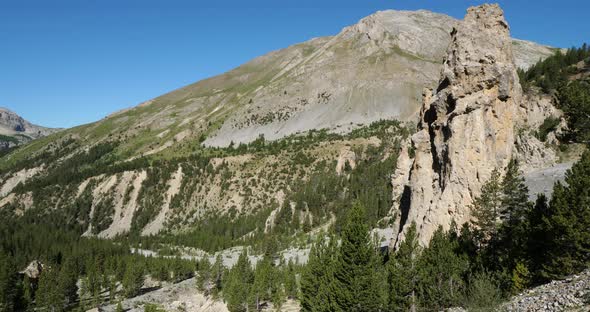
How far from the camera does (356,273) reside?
36562mm

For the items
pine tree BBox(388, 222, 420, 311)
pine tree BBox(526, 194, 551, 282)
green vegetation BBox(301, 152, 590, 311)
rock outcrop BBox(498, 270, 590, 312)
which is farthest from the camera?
pine tree BBox(388, 222, 420, 311)

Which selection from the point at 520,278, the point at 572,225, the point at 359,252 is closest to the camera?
the point at 572,225

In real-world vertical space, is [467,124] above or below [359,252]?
above

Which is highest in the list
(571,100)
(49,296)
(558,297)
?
(571,100)

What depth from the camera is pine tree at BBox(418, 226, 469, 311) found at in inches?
1512

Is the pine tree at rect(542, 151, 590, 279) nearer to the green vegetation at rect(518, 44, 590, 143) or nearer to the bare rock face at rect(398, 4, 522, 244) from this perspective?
the bare rock face at rect(398, 4, 522, 244)

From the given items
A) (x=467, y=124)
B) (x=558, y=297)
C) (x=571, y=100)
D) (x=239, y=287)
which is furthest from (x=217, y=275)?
(x=558, y=297)

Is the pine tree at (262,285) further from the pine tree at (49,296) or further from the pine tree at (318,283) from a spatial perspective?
the pine tree at (49,296)

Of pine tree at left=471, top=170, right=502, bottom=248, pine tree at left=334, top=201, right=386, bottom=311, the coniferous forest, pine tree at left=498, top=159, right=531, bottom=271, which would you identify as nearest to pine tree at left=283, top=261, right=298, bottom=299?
the coniferous forest

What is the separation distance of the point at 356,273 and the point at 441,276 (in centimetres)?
861

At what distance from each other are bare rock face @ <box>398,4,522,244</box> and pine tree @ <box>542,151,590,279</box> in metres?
11.9

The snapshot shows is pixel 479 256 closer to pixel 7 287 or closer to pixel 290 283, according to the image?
pixel 290 283

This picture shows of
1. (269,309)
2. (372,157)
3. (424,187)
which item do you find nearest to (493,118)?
(424,187)

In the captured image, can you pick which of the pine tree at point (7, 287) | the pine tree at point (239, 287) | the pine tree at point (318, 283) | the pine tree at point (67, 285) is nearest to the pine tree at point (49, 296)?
the pine tree at point (67, 285)
